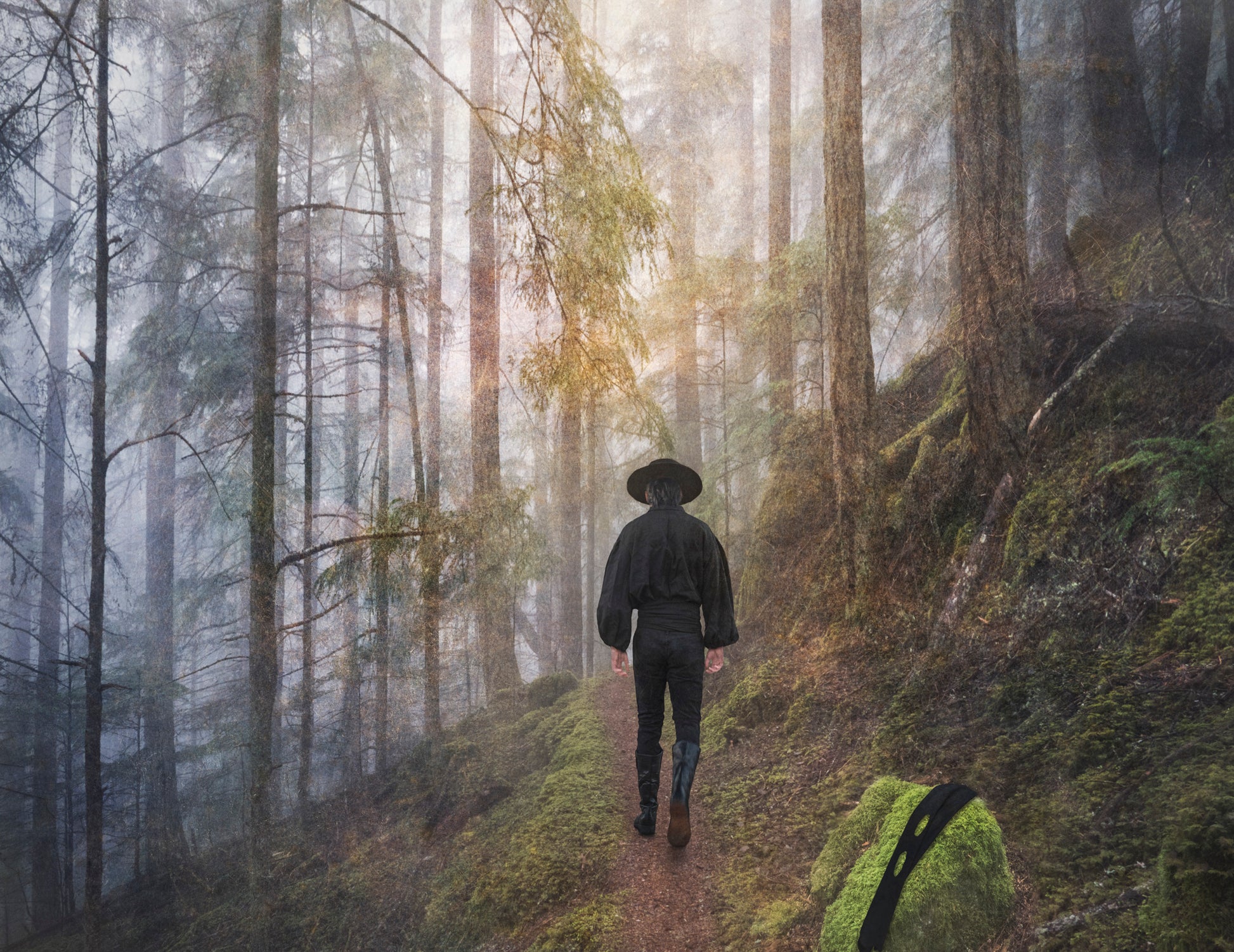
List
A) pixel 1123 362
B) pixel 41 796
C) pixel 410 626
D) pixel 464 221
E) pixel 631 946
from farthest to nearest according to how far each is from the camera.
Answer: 1. pixel 464 221
2. pixel 410 626
3. pixel 41 796
4. pixel 1123 362
5. pixel 631 946

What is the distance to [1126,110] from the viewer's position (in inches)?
194

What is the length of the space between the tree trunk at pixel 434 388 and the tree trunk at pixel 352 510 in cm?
64

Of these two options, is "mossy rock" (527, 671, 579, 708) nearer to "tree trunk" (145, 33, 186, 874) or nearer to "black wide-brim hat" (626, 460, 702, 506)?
"tree trunk" (145, 33, 186, 874)

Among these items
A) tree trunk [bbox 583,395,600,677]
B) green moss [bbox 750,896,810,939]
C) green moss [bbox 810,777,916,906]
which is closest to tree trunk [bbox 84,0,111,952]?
tree trunk [bbox 583,395,600,677]

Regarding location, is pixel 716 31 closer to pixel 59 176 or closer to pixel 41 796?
pixel 59 176

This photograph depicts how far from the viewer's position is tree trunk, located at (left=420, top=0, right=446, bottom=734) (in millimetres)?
5699

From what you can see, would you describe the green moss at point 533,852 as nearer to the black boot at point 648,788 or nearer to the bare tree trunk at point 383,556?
the black boot at point 648,788

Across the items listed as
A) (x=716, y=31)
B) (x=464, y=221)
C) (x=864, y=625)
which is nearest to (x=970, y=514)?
(x=864, y=625)

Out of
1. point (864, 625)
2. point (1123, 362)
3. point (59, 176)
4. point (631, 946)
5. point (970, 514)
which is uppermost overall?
point (59, 176)

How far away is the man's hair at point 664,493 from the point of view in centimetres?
372

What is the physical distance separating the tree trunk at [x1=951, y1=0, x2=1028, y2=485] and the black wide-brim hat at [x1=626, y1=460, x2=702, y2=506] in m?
2.43

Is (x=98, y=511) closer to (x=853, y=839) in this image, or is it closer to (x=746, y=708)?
(x=746, y=708)

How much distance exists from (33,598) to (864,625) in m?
6.64

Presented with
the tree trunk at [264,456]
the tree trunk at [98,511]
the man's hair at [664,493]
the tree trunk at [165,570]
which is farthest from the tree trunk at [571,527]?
the tree trunk at [98,511]
